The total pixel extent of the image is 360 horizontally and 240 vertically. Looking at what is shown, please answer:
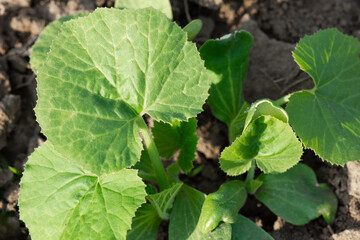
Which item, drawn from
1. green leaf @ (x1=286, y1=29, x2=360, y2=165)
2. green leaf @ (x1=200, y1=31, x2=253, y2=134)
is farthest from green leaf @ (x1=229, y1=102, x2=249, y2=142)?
green leaf @ (x1=286, y1=29, x2=360, y2=165)

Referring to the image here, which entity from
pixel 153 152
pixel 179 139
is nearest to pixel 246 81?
pixel 179 139

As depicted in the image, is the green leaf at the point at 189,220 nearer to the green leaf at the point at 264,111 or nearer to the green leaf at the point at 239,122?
the green leaf at the point at 239,122

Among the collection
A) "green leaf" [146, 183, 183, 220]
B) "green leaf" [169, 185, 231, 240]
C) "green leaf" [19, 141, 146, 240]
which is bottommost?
"green leaf" [169, 185, 231, 240]

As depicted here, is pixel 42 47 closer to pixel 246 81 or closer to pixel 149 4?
pixel 149 4

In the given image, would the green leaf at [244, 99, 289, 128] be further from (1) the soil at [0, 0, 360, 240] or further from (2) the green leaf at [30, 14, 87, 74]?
(2) the green leaf at [30, 14, 87, 74]

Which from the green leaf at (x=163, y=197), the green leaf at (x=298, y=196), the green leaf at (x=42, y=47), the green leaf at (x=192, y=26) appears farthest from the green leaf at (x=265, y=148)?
the green leaf at (x=42, y=47)
